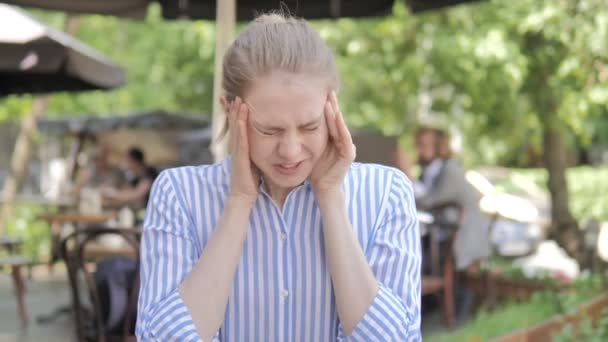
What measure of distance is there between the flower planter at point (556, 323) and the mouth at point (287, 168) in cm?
290

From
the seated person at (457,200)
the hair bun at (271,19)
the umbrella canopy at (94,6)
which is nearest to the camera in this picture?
the hair bun at (271,19)

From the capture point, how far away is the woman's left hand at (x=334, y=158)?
1.73 meters

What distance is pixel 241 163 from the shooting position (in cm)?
171

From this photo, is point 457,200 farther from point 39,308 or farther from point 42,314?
point 39,308

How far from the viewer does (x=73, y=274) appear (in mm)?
4297

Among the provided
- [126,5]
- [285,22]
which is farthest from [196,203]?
[126,5]

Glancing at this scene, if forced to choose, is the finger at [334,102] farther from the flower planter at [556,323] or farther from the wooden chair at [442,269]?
the wooden chair at [442,269]

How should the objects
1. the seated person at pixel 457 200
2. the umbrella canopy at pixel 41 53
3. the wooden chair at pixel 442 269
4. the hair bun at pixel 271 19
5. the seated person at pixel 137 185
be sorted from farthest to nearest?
the seated person at pixel 137 185
the seated person at pixel 457 200
the wooden chair at pixel 442 269
the umbrella canopy at pixel 41 53
the hair bun at pixel 271 19

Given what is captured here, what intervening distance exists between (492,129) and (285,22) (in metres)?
9.15

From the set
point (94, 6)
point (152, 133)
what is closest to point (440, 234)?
point (94, 6)

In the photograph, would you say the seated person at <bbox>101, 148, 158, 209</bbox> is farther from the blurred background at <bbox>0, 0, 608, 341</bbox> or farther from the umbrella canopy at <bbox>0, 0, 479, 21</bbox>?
the umbrella canopy at <bbox>0, 0, 479, 21</bbox>

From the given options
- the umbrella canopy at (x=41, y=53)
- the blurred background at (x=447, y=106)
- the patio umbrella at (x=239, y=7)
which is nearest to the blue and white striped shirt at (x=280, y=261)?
the blurred background at (x=447, y=106)

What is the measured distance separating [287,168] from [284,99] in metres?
0.15

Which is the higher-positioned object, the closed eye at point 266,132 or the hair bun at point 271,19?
the hair bun at point 271,19
